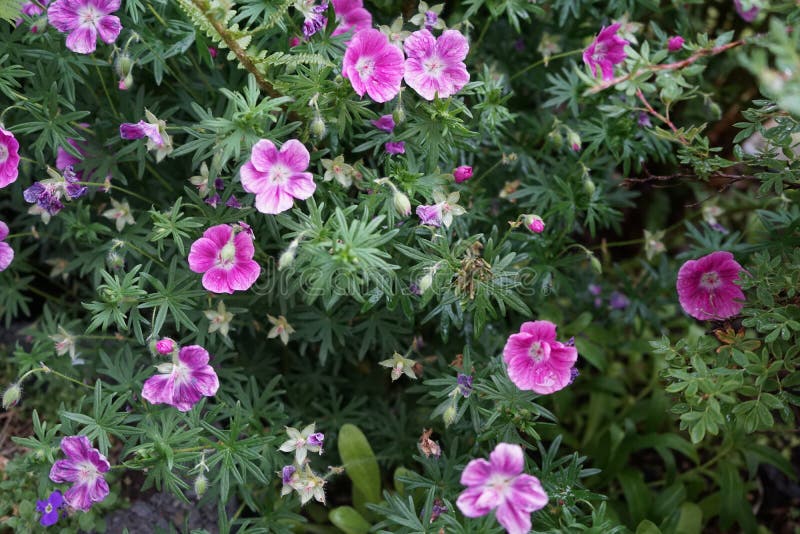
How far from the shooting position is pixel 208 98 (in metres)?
2.71

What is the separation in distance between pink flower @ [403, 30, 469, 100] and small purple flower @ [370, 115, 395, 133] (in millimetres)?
148

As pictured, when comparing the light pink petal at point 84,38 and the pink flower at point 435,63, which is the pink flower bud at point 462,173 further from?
the light pink petal at point 84,38

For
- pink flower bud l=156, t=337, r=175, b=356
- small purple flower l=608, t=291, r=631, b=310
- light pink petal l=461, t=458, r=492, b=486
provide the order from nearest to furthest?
light pink petal l=461, t=458, r=492, b=486 < pink flower bud l=156, t=337, r=175, b=356 < small purple flower l=608, t=291, r=631, b=310

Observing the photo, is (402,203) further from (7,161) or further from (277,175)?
(7,161)

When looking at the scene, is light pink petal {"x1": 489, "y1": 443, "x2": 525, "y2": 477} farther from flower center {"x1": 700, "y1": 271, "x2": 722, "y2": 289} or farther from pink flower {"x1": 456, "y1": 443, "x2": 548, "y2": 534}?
flower center {"x1": 700, "y1": 271, "x2": 722, "y2": 289}

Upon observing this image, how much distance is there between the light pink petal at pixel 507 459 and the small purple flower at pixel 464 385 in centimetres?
46

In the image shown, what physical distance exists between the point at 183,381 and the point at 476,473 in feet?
3.15

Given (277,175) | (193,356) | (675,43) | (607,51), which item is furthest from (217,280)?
(675,43)

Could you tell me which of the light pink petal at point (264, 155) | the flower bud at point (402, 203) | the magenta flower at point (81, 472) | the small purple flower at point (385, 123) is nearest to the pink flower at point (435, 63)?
the small purple flower at point (385, 123)

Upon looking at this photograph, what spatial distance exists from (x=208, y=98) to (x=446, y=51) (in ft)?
3.24

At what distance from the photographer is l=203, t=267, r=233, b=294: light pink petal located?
2.19 meters

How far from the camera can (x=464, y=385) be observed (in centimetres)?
228

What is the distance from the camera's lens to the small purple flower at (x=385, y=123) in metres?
2.31

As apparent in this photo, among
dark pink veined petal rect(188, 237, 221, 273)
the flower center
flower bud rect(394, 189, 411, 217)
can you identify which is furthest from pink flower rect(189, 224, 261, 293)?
the flower center
